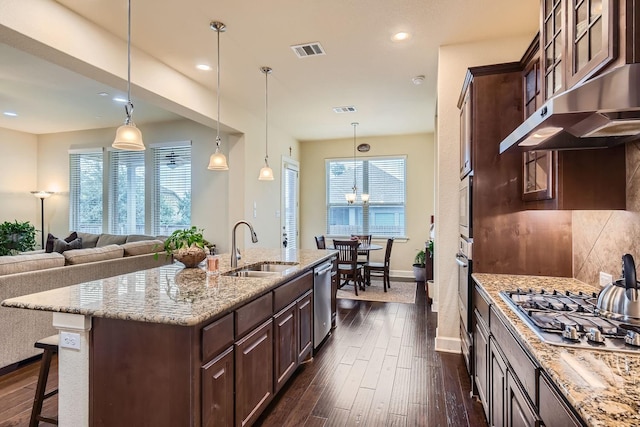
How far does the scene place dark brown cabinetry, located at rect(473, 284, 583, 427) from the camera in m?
1.10

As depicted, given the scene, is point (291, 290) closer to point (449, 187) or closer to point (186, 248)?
point (186, 248)

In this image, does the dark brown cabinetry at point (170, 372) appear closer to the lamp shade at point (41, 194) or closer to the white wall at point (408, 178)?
the white wall at point (408, 178)

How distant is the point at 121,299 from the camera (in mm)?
1803

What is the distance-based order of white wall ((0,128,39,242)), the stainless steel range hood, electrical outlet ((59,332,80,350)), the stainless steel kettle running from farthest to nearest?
white wall ((0,128,39,242)) < electrical outlet ((59,332,80,350)) < the stainless steel kettle < the stainless steel range hood

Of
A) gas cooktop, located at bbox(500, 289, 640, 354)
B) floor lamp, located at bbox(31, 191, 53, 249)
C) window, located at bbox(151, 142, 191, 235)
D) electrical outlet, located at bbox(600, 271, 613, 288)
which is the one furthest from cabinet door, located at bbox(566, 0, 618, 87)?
floor lamp, located at bbox(31, 191, 53, 249)

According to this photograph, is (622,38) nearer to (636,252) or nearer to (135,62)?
(636,252)

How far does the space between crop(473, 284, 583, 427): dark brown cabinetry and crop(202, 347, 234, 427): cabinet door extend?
1355 millimetres

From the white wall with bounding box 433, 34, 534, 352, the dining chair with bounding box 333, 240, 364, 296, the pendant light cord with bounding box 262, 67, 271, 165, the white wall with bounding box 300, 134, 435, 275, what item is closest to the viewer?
the white wall with bounding box 433, 34, 534, 352

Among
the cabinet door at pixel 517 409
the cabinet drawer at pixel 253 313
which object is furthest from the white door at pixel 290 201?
the cabinet door at pixel 517 409

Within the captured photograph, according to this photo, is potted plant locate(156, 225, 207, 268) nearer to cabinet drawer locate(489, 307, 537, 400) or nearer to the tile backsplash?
cabinet drawer locate(489, 307, 537, 400)

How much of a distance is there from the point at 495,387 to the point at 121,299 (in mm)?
2014

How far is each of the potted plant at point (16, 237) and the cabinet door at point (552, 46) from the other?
25.0ft

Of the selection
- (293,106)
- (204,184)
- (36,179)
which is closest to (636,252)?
(293,106)

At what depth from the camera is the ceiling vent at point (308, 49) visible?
10.9ft
